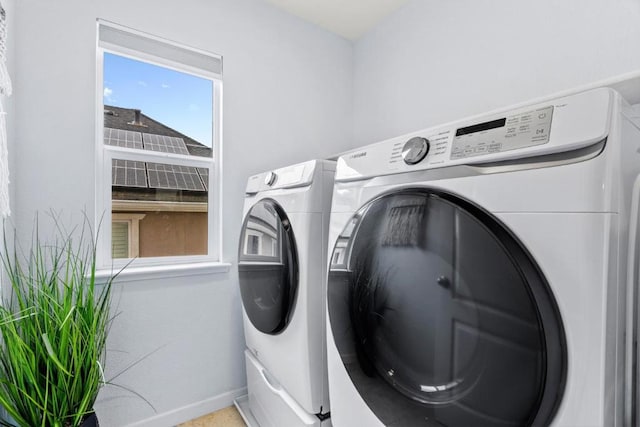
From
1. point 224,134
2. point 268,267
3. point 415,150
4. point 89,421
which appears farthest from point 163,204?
point 415,150

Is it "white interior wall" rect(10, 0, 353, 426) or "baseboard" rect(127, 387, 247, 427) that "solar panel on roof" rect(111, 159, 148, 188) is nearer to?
"white interior wall" rect(10, 0, 353, 426)

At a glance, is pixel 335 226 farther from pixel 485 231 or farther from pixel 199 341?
pixel 199 341

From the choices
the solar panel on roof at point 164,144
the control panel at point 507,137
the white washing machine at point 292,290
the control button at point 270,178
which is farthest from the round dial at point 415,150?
the solar panel on roof at point 164,144

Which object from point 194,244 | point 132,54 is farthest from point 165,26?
point 194,244

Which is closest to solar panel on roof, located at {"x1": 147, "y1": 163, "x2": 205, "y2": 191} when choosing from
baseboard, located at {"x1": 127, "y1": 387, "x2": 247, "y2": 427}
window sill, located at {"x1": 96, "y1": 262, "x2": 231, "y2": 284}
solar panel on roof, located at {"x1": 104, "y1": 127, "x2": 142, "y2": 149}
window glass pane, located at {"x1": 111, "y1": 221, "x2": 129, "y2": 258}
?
solar panel on roof, located at {"x1": 104, "y1": 127, "x2": 142, "y2": 149}

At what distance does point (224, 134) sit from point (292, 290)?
1.11m

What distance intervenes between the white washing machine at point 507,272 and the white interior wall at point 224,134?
122cm

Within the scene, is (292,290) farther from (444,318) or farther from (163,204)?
(163,204)

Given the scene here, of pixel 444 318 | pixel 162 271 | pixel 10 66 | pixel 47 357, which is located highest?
pixel 10 66

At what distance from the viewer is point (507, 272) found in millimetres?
568

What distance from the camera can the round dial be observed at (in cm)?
75

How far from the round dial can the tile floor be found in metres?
1.67

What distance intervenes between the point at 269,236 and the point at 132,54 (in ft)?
4.10

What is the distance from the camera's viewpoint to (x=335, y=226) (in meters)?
0.97
